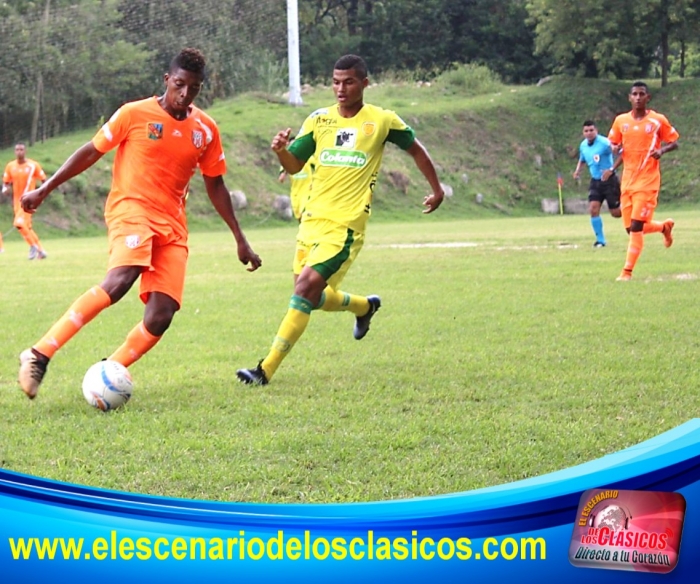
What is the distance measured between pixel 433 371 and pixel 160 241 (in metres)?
1.94

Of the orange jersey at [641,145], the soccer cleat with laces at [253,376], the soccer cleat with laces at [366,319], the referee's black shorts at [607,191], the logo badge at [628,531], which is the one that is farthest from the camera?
the referee's black shorts at [607,191]

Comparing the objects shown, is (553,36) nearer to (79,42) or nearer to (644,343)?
(79,42)

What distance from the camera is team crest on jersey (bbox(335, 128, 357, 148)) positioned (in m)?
6.77

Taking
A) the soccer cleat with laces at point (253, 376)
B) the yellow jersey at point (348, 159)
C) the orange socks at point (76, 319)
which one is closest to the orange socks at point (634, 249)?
the yellow jersey at point (348, 159)

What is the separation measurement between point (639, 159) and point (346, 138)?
265 inches

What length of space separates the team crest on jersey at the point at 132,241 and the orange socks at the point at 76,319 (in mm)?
298

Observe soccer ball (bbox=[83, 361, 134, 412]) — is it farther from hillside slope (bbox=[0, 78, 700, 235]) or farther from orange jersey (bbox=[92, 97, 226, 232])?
hillside slope (bbox=[0, 78, 700, 235])

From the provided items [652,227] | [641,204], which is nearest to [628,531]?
[641,204]

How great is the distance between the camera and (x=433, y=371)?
260 inches

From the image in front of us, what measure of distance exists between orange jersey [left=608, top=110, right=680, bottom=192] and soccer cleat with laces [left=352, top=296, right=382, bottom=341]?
5.74m

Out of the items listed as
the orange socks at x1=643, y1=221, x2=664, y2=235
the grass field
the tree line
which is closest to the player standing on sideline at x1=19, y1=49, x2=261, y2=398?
the grass field

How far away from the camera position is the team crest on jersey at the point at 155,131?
5965 millimetres

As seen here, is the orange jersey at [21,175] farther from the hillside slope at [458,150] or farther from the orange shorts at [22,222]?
the hillside slope at [458,150]

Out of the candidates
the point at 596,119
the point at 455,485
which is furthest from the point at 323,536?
the point at 596,119
